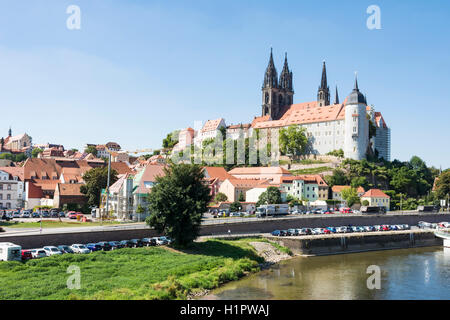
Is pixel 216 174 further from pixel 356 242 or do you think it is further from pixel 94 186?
pixel 356 242

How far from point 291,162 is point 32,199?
66853 millimetres

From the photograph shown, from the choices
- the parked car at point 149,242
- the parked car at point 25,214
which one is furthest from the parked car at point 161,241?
the parked car at point 25,214

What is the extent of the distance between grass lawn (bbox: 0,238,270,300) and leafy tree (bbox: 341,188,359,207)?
49415mm

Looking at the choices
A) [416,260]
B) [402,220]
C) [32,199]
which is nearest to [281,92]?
[402,220]

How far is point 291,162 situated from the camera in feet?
383

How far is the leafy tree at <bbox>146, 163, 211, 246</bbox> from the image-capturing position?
40781mm

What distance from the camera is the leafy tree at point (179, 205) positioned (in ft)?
134

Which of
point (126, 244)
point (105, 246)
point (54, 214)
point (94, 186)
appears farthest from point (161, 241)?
point (94, 186)

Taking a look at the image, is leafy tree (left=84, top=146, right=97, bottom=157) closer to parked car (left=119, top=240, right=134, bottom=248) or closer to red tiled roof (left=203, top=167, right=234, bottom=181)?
red tiled roof (left=203, top=167, right=234, bottom=181)

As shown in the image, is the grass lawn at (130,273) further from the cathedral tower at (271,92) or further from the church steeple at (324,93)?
the church steeple at (324,93)

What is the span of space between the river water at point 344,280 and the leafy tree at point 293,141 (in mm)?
67485

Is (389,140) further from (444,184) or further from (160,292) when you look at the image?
(160,292)

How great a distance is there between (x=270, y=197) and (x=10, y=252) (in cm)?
4699

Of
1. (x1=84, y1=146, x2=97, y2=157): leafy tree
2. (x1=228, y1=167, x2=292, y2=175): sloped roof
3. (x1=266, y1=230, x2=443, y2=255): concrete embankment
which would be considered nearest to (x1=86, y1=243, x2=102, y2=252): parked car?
(x1=266, y1=230, x2=443, y2=255): concrete embankment
